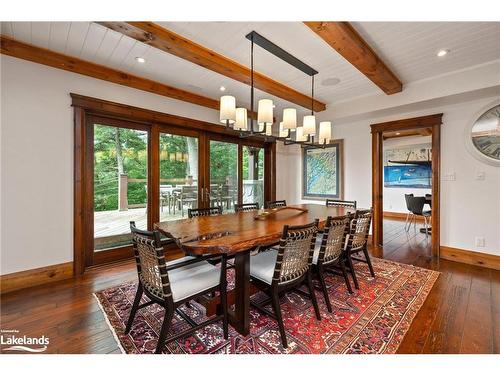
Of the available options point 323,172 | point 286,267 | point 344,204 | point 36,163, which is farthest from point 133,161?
point 323,172

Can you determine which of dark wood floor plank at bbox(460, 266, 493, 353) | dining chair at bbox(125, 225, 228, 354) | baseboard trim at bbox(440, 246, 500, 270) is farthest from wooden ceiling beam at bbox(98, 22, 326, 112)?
baseboard trim at bbox(440, 246, 500, 270)

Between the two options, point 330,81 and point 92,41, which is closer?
point 92,41

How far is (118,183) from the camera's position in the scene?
3250 millimetres

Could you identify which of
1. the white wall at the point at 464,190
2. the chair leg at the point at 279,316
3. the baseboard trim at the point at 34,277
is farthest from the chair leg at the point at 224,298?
the white wall at the point at 464,190

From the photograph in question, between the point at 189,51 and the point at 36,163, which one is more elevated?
the point at 189,51

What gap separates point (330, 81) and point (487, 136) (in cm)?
224

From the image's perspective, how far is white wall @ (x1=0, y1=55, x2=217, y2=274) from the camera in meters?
2.35

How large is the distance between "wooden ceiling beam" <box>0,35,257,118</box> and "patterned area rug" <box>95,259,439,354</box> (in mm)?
2586

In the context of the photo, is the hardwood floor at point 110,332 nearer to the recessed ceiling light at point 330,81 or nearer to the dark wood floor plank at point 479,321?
the dark wood floor plank at point 479,321

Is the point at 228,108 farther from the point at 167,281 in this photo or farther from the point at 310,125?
the point at 167,281

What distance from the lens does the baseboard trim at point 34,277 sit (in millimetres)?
2357

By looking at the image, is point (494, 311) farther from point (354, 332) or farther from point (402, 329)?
point (354, 332)

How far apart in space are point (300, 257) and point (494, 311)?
1889 millimetres

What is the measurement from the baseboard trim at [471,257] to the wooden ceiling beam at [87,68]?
15.1 ft
